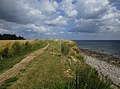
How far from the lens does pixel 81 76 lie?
7.62 metres

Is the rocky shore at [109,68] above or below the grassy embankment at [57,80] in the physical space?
below

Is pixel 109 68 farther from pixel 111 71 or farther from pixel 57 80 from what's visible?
pixel 57 80

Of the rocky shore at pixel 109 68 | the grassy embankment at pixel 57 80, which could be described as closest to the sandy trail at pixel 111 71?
the rocky shore at pixel 109 68

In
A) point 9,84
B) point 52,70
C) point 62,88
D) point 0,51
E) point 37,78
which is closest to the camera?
point 62,88

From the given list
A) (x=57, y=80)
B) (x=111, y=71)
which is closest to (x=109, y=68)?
(x=111, y=71)

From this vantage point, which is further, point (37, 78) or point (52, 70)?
point (52, 70)

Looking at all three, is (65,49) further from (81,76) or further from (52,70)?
(81,76)

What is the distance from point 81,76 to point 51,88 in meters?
1.35

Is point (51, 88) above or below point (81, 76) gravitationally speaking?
below

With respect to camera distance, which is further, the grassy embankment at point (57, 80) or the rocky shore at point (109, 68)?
the rocky shore at point (109, 68)

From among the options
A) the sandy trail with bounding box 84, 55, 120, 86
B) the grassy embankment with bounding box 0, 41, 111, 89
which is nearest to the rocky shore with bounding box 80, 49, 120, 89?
the sandy trail with bounding box 84, 55, 120, 86

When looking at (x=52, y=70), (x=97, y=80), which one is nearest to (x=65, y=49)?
(x=52, y=70)

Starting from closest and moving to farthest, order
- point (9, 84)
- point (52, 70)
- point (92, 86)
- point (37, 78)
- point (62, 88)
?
1. point (92, 86)
2. point (62, 88)
3. point (9, 84)
4. point (37, 78)
5. point (52, 70)

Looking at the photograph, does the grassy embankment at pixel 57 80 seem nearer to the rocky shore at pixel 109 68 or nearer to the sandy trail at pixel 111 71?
the rocky shore at pixel 109 68
